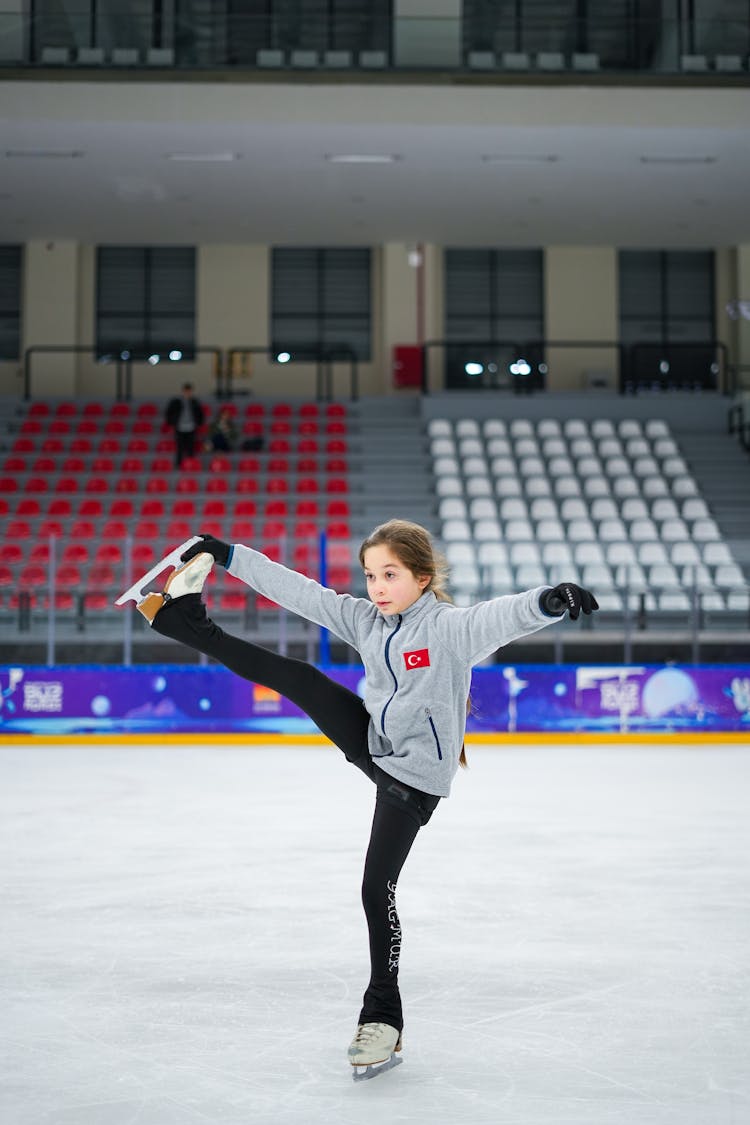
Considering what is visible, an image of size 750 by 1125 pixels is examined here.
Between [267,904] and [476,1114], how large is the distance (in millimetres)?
2122

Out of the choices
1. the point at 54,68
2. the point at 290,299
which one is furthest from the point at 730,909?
the point at 290,299

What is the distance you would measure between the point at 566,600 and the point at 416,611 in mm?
488

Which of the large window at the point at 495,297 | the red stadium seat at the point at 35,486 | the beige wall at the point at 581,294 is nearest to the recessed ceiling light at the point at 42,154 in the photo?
the red stadium seat at the point at 35,486

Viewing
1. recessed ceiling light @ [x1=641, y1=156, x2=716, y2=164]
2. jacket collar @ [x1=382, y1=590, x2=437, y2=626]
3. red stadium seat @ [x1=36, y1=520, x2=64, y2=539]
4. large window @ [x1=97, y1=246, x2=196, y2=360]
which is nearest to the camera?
jacket collar @ [x1=382, y1=590, x2=437, y2=626]

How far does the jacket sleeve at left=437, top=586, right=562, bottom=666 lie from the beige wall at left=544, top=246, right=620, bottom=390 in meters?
17.8

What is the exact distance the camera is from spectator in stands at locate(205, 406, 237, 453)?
1686 centimetres

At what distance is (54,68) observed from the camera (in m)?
13.9

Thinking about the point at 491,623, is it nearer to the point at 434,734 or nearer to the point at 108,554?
the point at 434,734

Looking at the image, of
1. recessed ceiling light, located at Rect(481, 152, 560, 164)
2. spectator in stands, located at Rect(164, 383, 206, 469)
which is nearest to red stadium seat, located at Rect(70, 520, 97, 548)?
spectator in stands, located at Rect(164, 383, 206, 469)

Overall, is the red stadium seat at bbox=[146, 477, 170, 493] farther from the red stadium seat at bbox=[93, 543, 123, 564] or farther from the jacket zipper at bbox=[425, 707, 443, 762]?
the jacket zipper at bbox=[425, 707, 443, 762]

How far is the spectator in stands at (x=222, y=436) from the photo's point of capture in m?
16.9

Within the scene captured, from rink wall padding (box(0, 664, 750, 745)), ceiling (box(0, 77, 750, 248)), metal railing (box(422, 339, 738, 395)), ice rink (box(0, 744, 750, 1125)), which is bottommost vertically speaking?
rink wall padding (box(0, 664, 750, 745))

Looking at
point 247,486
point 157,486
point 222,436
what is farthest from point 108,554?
point 222,436

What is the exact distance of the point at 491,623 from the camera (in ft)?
9.30
